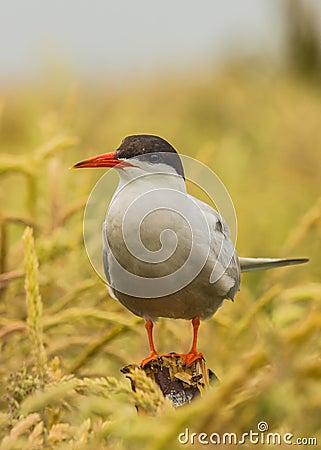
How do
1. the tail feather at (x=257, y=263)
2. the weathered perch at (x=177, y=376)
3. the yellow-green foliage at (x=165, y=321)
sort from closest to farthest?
the yellow-green foliage at (x=165, y=321) → the weathered perch at (x=177, y=376) → the tail feather at (x=257, y=263)

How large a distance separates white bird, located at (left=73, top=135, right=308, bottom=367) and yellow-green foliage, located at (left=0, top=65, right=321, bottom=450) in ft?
0.35

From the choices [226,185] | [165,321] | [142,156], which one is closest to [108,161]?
[142,156]

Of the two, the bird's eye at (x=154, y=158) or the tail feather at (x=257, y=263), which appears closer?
the bird's eye at (x=154, y=158)

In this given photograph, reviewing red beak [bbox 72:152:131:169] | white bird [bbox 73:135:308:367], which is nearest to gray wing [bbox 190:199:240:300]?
white bird [bbox 73:135:308:367]

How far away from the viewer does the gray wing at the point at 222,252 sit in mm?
1072

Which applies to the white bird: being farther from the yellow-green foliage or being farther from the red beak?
the yellow-green foliage

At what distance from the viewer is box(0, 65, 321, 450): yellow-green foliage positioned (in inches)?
26.2

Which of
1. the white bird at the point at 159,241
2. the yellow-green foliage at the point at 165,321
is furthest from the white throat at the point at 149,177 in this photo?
the yellow-green foliage at the point at 165,321

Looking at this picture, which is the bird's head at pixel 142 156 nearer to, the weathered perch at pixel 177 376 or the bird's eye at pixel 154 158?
the bird's eye at pixel 154 158

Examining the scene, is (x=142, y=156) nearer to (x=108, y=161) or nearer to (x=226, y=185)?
(x=108, y=161)

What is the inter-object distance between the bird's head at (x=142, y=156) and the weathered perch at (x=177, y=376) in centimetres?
25

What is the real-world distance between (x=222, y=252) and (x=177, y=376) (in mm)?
199

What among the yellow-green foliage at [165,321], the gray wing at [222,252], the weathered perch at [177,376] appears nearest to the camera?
the yellow-green foliage at [165,321]

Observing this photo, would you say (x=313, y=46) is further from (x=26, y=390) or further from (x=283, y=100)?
(x=26, y=390)
